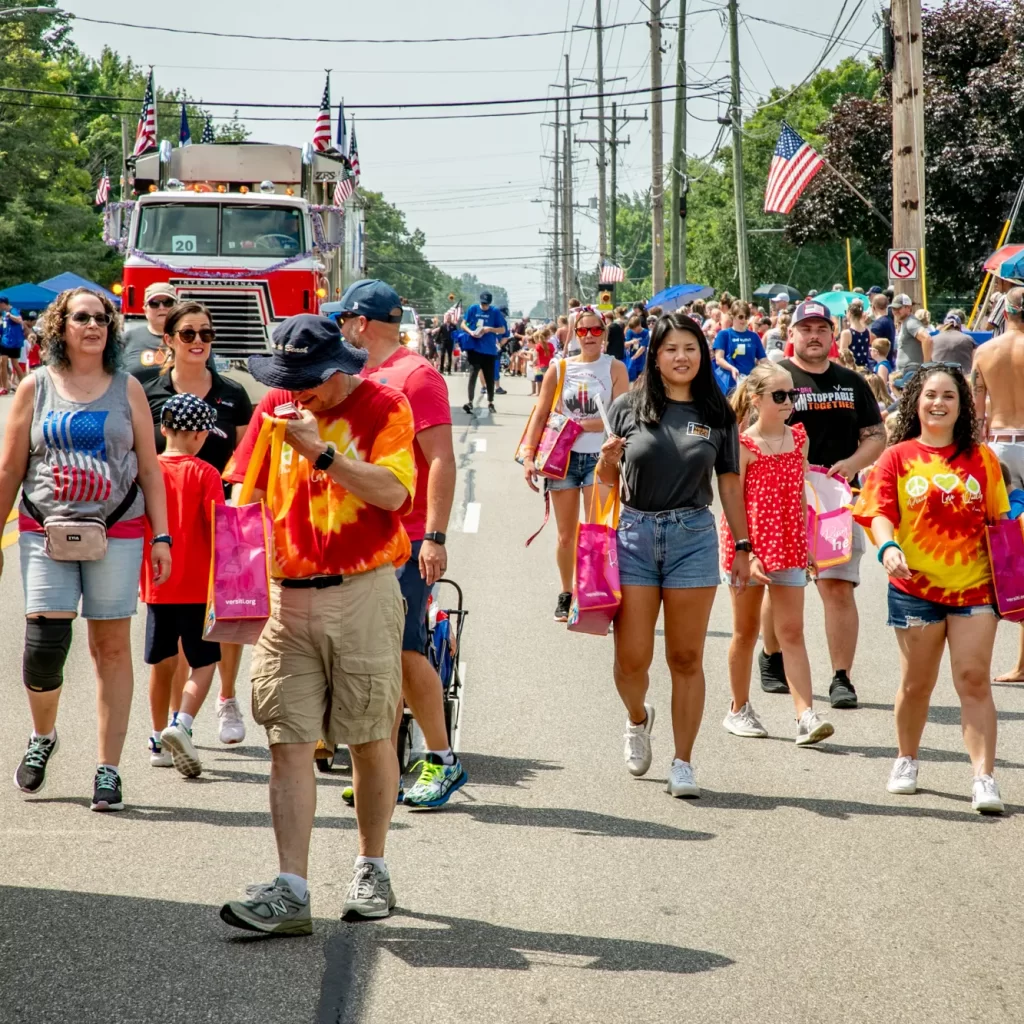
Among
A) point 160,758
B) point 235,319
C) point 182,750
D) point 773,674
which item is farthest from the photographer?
point 235,319

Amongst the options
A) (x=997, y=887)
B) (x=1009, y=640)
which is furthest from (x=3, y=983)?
(x=1009, y=640)

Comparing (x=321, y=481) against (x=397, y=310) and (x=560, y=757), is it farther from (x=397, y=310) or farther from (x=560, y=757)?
(x=560, y=757)

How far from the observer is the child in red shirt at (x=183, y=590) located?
267 inches

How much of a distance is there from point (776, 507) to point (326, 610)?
11.3ft

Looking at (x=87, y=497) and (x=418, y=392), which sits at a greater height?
(x=418, y=392)

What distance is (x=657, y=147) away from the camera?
3897 centimetres

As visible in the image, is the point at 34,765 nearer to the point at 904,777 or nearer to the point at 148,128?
the point at 904,777

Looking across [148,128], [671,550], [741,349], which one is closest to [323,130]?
[148,128]

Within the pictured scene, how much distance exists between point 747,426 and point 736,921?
3372 millimetres

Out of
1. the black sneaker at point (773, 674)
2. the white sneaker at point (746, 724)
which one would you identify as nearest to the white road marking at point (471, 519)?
the black sneaker at point (773, 674)

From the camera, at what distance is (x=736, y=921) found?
16.9ft

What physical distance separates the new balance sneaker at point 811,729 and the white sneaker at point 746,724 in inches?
8.3

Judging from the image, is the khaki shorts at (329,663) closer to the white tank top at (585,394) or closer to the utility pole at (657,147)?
the white tank top at (585,394)

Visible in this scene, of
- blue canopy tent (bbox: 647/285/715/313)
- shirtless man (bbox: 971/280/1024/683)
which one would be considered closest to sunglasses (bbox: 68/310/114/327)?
shirtless man (bbox: 971/280/1024/683)
